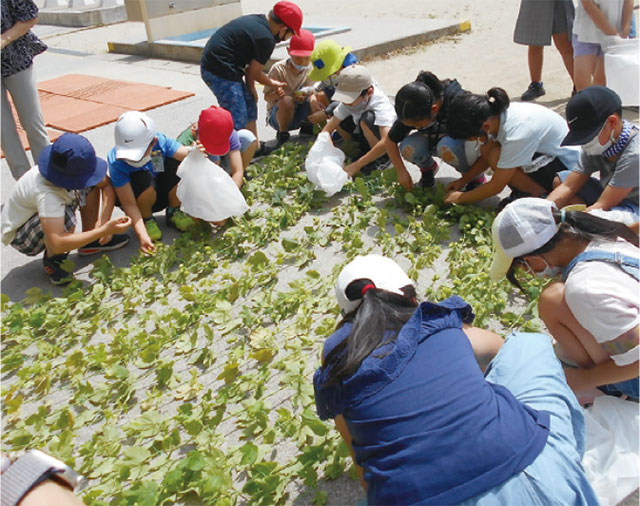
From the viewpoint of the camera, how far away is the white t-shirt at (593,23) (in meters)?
4.19

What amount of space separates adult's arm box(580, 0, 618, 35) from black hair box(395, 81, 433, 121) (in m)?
1.71

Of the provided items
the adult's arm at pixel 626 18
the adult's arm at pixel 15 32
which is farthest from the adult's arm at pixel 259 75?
the adult's arm at pixel 626 18

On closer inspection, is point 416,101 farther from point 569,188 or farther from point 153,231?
point 153,231

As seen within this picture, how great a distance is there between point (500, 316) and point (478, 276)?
0.25m

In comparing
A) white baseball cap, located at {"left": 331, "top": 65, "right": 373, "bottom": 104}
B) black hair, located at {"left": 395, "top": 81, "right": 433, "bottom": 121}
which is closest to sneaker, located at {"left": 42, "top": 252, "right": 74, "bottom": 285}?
white baseball cap, located at {"left": 331, "top": 65, "right": 373, "bottom": 104}

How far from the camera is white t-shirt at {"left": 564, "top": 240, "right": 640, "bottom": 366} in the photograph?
1.75 meters

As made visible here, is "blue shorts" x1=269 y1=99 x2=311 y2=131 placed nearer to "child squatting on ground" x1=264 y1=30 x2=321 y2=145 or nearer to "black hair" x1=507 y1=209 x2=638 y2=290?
"child squatting on ground" x1=264 y1=30 x2=321 y2=145

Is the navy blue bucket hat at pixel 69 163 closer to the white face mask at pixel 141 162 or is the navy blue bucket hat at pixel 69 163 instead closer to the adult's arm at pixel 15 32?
the white face mask at pixel 141 162

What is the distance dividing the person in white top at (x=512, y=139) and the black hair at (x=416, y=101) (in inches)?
7.8

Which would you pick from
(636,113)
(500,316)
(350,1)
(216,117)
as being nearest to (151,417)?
(500,316)

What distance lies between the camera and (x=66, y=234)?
3414mm

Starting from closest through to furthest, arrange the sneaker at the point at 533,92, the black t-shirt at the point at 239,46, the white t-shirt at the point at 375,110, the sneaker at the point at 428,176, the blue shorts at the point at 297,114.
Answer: the sneaker at the point at 428,176
the white t-shirt at the point at 375,110
the black t-shirt at the point at 239,46
the blue shorts at the point at 297,114
the sneaker at the point at 533,92

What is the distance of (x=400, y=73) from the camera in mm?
6672

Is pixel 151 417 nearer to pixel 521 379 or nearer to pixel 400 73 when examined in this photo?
pixel 521 379
